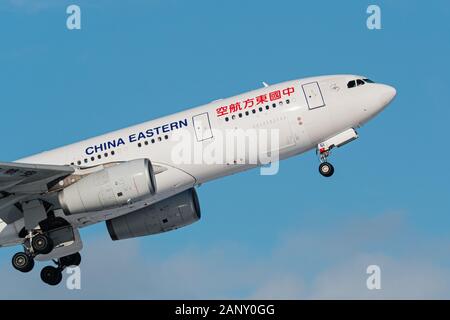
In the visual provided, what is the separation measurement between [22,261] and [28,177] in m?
4.14

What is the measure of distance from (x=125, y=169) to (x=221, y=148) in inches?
177

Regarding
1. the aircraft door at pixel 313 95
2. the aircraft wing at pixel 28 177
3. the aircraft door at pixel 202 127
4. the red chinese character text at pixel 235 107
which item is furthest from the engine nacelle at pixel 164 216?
the aircraft door at pixel 313 95

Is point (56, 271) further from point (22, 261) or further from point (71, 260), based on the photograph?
point (22, 261)

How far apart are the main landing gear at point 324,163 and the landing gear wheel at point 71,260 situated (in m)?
12.7

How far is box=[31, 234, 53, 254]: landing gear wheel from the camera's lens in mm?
40062

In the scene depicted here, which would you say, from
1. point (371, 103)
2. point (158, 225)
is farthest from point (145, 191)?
point (371, 103)

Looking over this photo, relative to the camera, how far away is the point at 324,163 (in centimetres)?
4047

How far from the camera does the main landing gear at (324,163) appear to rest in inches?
1587

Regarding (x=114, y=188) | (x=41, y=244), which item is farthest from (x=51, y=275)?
(x=114, y=188)

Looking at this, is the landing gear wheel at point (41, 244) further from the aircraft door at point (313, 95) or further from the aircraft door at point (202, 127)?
the aircraft door at point (313, 95)

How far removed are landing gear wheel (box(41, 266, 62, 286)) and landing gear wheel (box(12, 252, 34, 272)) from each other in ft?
9.77

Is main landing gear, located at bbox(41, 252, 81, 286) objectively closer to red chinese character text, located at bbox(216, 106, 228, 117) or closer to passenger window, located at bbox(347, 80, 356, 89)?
red chinese character text, located at bbox(216, 106, 228, 117)

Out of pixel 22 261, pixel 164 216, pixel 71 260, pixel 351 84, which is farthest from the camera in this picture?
pixel 71 260
